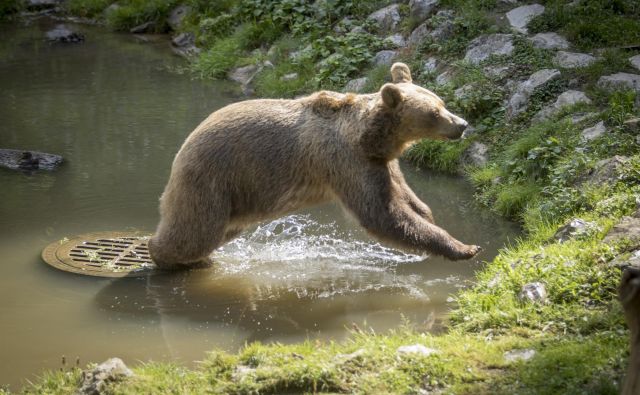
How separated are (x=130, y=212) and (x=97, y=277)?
155 cm

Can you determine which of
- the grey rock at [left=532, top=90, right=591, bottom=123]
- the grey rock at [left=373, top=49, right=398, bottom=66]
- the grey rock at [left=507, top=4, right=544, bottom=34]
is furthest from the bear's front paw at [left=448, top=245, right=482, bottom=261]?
the grey rock at [left=373, top=49, right=398, bottom=66]

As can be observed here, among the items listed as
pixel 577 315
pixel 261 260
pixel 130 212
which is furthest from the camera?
pixel 130 212

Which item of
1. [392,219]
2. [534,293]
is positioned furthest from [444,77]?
[534,293]

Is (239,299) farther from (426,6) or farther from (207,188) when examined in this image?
(426,6)

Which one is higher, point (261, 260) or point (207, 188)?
point (207, 188)

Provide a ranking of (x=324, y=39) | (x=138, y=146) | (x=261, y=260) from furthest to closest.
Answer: (x=324, y=39) < (x=138, y=146) < (x=261, y=260)

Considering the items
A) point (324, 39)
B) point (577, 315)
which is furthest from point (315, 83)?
point (577, 315)

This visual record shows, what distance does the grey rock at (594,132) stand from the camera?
878cm

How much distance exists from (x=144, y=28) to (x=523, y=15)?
909 cm

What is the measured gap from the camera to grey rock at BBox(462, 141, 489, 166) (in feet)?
32.7

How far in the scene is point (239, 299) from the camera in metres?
6.96

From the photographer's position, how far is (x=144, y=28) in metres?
18.3

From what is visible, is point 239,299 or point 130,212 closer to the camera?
point 239,299

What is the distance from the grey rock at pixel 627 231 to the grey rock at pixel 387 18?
7.25m
